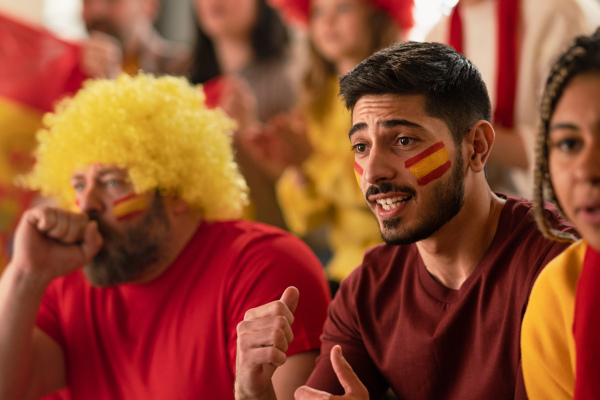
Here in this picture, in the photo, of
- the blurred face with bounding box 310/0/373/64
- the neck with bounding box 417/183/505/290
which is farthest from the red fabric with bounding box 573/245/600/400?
the blurred face with bounding box 310/0/373/64

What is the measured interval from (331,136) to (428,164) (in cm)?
143

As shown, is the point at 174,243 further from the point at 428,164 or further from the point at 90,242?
the point at 428,164

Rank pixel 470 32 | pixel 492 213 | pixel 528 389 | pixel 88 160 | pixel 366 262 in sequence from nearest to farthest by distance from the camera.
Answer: pixel 528 389, pixel 492 213, pixel 366 262, pixel 88 160, pixel 470 32

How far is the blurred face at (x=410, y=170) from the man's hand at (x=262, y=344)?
24 cm

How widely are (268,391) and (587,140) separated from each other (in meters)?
0.74

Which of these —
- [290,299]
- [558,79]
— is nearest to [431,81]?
[558,79]

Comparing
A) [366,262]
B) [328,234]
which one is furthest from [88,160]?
[328,234]

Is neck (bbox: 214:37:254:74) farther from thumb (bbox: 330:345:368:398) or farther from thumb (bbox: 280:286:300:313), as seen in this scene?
thumb (bbox: 330:345:368:398)

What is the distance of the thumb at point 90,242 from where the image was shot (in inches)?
70.9

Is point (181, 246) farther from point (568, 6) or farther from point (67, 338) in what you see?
point (568, 6)

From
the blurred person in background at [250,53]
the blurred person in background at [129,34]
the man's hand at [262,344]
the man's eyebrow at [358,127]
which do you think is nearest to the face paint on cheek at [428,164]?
the man's eyebrow at [358,127]

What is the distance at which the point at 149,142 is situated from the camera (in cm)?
186

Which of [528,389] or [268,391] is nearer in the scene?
[528,389]

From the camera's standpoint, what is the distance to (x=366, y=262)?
5.07 ft
